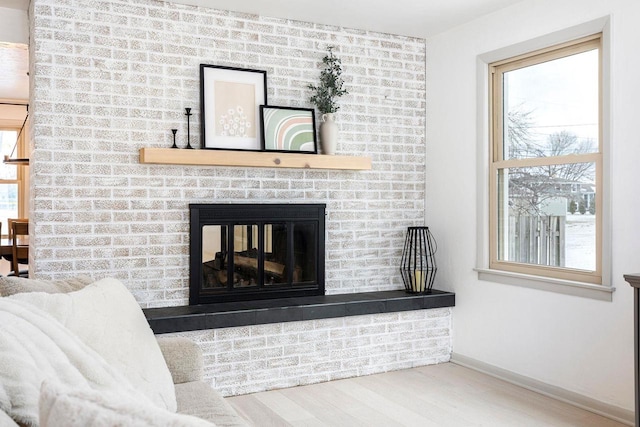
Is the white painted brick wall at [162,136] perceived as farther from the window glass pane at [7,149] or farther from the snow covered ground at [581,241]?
the window glass pane at [7,149]

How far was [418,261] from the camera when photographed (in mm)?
4828

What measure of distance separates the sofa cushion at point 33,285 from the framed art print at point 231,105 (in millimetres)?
1878

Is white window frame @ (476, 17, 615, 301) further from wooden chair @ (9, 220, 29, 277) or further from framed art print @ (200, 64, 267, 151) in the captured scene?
wooden chair @ (9, 220, 29, 277)

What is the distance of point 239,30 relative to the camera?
4191 mm

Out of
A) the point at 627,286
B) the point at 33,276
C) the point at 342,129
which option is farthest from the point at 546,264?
the point at 33,276

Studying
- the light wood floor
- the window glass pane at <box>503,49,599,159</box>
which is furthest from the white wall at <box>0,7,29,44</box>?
the window glass pane at <box>503,49,599,159</box>

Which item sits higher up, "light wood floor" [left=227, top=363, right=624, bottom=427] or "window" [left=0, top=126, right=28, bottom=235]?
"window" [left=0, top=126, right=28, bottom=235]

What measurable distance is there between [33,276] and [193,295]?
97cm

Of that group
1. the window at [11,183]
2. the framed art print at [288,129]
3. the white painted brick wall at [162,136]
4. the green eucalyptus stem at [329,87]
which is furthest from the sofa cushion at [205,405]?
the window at [11,183]

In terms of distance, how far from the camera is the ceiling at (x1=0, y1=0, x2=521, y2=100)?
3963 mm

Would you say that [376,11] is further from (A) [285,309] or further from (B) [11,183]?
(B) [11,183]

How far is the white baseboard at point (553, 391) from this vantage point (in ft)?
11.1

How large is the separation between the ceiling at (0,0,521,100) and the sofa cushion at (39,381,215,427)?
349 centimetres

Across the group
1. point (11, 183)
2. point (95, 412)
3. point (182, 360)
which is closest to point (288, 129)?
point (182, 360)
